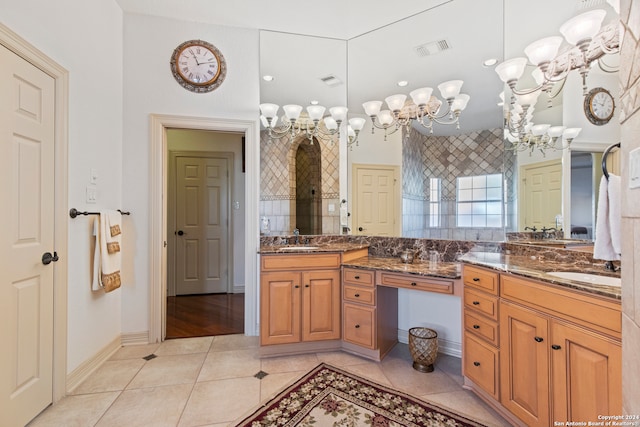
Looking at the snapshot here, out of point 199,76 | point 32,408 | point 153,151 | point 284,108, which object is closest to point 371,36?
point 284,108

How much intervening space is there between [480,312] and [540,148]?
1300 mm

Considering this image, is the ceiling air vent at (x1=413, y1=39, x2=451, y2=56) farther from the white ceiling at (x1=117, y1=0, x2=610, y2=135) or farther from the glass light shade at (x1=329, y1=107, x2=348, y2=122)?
the glass light shade at (x1=329, y1=107, x2=348, y2=122)

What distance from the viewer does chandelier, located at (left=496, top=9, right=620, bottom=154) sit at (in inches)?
67.9

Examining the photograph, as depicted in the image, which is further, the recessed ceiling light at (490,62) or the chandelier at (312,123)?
the chandelier at (312,123)

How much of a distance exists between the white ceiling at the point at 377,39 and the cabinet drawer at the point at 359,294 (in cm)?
164

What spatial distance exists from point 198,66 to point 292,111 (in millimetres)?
982

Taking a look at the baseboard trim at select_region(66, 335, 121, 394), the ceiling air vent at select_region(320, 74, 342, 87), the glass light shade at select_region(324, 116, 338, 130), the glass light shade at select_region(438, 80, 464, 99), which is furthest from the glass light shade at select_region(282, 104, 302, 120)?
the baseboard trim at select_region(66, 335, 121, 394)

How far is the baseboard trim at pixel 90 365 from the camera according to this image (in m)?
2.01

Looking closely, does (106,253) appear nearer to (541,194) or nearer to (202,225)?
(202,225)

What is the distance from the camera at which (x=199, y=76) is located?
2859mm

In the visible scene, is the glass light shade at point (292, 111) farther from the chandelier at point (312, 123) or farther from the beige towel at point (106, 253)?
the beige towel at point (106, 253)

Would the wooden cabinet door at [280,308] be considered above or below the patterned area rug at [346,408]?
above

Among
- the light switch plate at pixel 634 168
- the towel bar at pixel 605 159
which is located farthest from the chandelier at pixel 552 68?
the light switch plate at pixel 634 168

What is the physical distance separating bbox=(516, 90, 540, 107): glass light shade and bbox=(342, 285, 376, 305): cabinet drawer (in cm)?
187
